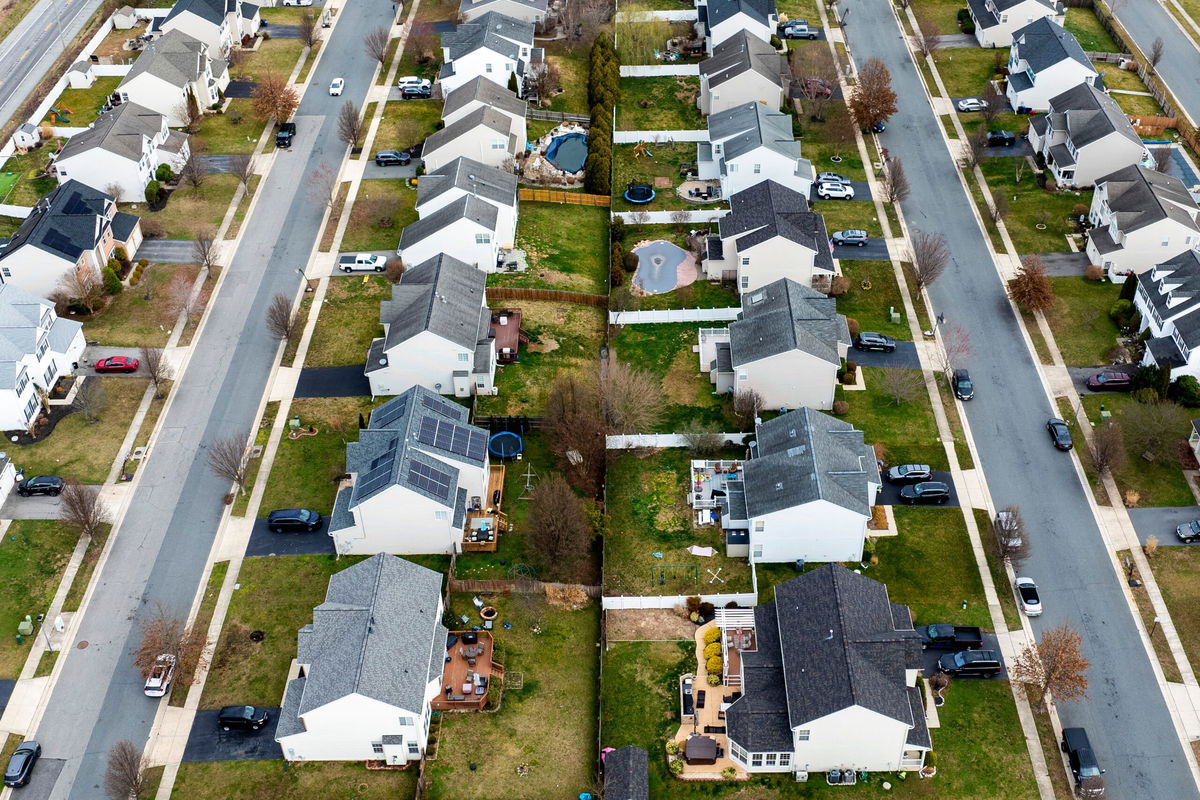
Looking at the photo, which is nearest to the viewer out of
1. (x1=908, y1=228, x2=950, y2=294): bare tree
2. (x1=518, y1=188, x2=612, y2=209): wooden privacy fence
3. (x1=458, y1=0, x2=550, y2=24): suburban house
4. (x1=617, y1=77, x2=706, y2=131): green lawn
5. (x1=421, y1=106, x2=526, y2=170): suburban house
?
(x1=908, y1=228, x2=950, y2=294): bare tree

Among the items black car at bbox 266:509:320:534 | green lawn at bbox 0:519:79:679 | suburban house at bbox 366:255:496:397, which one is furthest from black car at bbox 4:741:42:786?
suburban house at bbox 366:255:496:397

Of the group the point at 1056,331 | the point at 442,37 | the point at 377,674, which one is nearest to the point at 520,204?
the point at 442,37

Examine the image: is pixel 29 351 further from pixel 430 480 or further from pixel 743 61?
pixel 743 61

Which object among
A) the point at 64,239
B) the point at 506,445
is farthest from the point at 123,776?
the point at 64,239

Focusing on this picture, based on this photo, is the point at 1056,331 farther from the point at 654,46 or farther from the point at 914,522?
the point at 654,46

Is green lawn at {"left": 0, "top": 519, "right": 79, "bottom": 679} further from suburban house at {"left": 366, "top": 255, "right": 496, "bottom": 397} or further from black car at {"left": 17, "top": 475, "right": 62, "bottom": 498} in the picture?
suburban house at {"left": 366, "top": 255, "right": 496, "bottom": 397}

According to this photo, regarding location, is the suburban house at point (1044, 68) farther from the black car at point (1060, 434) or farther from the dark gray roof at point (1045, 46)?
the black car at point (1060, 434)
